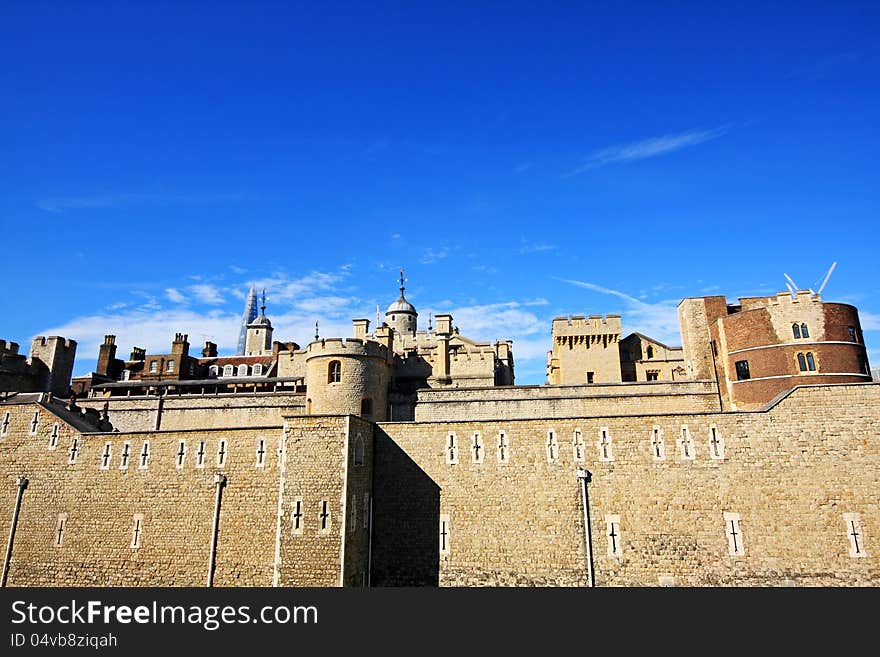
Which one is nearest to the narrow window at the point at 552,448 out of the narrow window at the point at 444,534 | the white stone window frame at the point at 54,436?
the narrow window at the point at 444,534

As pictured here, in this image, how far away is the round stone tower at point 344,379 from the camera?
34.8 metres

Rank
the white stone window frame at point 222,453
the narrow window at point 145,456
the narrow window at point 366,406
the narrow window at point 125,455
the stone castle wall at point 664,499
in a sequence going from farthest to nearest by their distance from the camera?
the narrow window at point 366,406 < the narrow window at point 125,455 < the narrow window at point 145,456 < the white stone window frame at point 222,453 < the stone castle wall at point 664,499

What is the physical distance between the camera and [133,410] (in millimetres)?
41500

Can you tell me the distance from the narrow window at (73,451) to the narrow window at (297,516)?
559 inches

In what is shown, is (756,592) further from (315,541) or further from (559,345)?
(559,345)

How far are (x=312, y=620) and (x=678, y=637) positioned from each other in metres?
10.9

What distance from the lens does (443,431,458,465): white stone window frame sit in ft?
88.6

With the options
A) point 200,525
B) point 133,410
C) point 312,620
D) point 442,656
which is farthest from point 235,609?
point 133,410

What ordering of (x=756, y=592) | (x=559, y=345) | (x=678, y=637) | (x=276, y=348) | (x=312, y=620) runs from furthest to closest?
(x=276, y=348), (x=559, y=345), (x=756, y=592), (x=312, y=620), (x=678, y=637)

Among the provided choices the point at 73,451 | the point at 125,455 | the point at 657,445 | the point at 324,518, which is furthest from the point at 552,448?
the point at 73,451

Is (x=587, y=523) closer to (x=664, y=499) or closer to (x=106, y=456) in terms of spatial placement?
(x=664, y=499)

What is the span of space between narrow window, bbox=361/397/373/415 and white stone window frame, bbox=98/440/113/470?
13679mm

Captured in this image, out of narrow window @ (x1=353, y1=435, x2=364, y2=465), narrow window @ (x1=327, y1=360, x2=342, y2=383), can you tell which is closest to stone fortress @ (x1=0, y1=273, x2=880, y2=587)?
narrow window @ (x1=353, y1=435, x2=364, y2=465)

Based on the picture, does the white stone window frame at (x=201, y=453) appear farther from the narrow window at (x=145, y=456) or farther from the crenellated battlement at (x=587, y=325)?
the crenellated battlement at (x=587, y=325)
